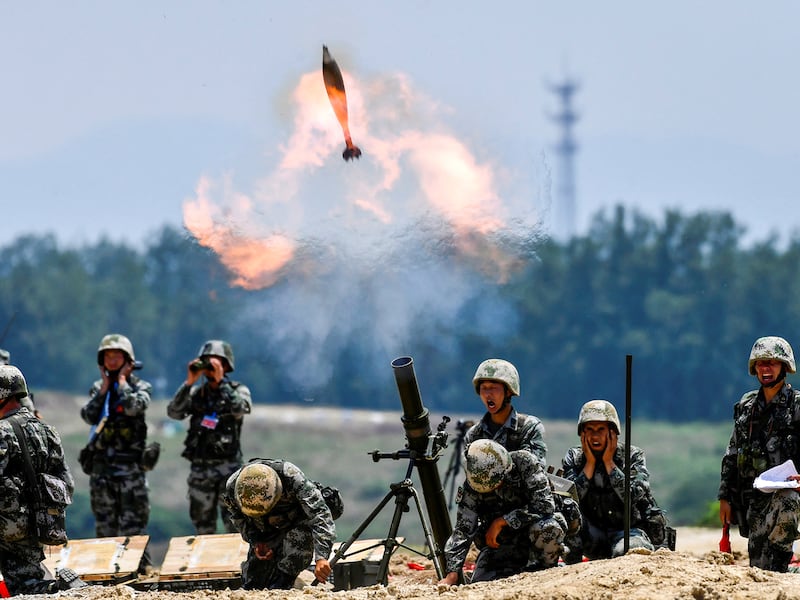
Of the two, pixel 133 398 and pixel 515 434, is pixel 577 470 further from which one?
pixel 133 398

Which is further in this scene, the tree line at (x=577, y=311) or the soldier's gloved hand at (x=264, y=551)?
the tree line at (x=577, y=311)

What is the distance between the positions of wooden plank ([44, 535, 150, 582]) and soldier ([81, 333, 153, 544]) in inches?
65.6

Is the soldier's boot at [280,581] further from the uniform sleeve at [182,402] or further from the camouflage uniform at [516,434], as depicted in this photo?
the uniform sleeve at [182,402]

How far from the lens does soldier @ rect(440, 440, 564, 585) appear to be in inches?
471

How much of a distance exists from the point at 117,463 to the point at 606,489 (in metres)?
5.88

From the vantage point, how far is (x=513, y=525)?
471 inches

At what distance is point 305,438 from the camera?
139 feet

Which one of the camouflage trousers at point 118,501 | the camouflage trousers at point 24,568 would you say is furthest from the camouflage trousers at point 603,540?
the camouflage trousers at point 118,501

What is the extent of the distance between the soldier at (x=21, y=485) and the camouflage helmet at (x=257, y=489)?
58.3 inches

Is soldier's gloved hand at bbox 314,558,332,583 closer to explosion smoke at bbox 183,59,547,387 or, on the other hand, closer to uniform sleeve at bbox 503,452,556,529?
uniform sleeve at bbox 503,452,556,529

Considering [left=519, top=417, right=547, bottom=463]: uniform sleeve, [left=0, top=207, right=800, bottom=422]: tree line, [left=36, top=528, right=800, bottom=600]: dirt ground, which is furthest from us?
[left=0, top=207, right=800, bottom=422]: tree line

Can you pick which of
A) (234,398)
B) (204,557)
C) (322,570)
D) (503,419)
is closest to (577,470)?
(503,419)

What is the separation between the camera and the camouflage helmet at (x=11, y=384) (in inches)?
492

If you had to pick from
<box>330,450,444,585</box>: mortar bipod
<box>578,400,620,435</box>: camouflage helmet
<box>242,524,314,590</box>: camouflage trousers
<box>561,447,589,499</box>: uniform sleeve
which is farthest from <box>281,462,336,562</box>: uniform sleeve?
<box>578,400,620,435</box>: camouflage helmet
